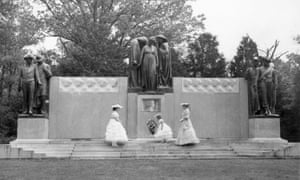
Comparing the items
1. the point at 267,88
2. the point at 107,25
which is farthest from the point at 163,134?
the point at 107,25

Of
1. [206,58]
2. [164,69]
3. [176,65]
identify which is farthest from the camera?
[206,58]

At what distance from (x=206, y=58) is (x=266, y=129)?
972 inches

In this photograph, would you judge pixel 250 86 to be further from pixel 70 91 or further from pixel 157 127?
pixel 70 91

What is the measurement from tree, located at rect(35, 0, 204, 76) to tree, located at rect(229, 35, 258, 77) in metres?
11.4

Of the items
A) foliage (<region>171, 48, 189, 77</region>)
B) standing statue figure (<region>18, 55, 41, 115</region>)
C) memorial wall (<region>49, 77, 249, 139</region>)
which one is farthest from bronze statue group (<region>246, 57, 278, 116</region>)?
foliage (<region>171, 48, 189, 77</region>)

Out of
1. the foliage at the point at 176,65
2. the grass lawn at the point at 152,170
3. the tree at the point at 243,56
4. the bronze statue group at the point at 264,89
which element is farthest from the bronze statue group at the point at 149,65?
the tree at the point at 243,56

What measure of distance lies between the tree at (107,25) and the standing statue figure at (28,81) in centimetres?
1090

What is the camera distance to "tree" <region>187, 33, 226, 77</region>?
39.7 meters

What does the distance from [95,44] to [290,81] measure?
1418cm

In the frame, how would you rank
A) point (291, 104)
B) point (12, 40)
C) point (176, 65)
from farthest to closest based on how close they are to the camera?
1. point (176, 65)
2. point (291, 104)
3. point (12, 40)

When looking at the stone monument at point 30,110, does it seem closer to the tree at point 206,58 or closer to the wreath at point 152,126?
the wreath at point 152,126

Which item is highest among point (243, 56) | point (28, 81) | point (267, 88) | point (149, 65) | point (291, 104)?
point (243, 56)

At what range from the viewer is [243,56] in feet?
135

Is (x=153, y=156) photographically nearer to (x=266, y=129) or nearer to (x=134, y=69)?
(x=134, y=69)
